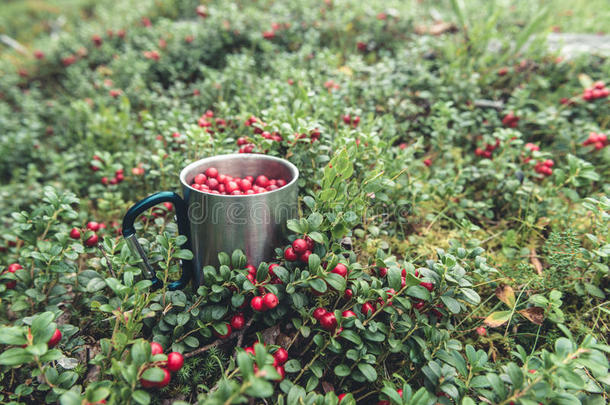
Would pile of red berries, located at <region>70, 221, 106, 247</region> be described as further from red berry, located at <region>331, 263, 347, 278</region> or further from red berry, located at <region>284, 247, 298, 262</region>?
red berry, located at <region>331, 263, 347, 278</region>

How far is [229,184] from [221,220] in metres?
0.18

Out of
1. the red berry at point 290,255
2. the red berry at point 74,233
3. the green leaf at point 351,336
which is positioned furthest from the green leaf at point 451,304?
the red berry at point 74,233

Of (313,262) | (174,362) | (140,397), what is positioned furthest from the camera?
(313,262)

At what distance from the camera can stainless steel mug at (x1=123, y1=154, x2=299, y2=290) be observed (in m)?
1.36

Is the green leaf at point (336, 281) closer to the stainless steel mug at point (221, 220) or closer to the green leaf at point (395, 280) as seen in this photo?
the green leaf at point (395, 280)

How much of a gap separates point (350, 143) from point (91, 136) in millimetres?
2156

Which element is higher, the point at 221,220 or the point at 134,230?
Result: the point at 221,220

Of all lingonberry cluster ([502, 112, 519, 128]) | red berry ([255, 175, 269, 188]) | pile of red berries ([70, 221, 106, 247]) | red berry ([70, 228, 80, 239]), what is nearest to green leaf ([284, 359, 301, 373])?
red berry ([255, 175, 269, 188])

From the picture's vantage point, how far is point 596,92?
8.92 feet

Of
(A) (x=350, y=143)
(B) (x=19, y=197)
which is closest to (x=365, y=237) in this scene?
(A) (x=350, y=143)

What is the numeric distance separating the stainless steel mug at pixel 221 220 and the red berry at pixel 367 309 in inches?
16.8

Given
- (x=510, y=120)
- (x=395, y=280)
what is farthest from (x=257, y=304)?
(x=510, y=120)

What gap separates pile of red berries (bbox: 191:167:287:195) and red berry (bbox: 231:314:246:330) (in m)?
0.49

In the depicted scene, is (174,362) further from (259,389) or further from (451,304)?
(451,304)
